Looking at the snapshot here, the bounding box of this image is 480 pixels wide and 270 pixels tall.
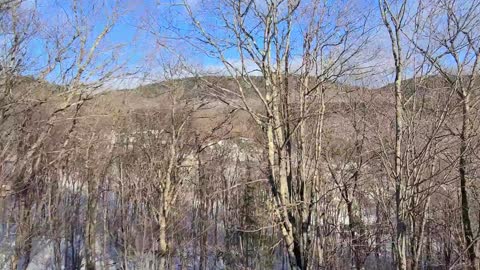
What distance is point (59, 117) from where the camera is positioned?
10.3 meters

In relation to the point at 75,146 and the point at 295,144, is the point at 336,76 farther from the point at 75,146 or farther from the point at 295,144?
the point at 75,146

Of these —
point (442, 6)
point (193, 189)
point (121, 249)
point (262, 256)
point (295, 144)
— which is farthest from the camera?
point (193, 189)

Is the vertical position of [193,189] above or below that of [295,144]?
below

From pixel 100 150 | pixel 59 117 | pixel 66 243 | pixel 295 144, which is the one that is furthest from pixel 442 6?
pixel 66 243

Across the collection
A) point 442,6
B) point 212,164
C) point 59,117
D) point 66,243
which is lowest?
point 66,243

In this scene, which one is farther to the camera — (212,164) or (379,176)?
(212,164)

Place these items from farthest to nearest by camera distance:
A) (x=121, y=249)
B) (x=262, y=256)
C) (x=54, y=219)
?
(x=262, y=256)
(x=121, y=249)
(x=54, y=219)

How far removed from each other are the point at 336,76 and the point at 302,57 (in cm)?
55

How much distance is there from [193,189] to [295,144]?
12.8 m

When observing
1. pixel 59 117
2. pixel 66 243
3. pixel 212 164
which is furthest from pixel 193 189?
pixel 59 117

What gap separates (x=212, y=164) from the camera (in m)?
19.3

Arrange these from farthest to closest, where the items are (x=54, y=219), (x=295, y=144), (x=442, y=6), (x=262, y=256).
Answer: (x=262, y=256)
(x=54, y=219)
(x=295, y=144)
(x=442, y=6)

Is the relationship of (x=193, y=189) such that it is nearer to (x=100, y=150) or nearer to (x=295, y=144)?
(x=100, y=150)

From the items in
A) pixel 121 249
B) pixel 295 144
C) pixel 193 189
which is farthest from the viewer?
pixel 193 189
